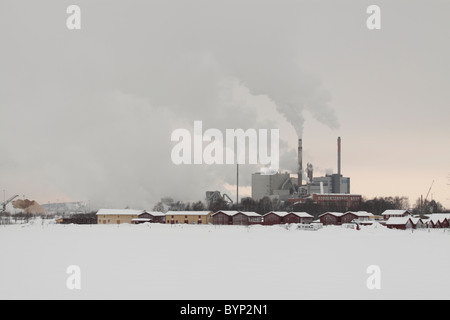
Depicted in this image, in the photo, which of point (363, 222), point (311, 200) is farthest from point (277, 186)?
point (363, 222)

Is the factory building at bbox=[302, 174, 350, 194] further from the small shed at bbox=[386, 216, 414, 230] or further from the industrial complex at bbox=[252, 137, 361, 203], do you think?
the small shed at bbox=[386, 216, 414, 230]

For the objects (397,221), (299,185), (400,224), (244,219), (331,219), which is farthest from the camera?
(299,185)

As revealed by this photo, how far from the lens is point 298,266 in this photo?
2133 centimetres

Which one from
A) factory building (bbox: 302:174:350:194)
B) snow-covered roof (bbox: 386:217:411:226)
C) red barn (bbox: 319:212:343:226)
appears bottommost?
red barn (bbox: 319:212:343:226)

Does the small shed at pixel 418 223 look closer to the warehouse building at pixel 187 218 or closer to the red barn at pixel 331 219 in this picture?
the red barn at pixel 331 219

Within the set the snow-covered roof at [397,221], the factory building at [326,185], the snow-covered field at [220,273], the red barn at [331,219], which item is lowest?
the red barn at [331,219]

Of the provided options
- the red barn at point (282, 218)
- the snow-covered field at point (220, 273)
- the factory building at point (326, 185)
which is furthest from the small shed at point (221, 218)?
the factory building at point (326, 185)

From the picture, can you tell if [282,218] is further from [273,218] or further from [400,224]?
[400,224]

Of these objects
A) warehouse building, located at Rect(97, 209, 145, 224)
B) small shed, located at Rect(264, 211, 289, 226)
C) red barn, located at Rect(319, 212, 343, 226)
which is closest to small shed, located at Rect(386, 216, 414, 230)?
red barn, located at Rect(319, 212, 343, 226)

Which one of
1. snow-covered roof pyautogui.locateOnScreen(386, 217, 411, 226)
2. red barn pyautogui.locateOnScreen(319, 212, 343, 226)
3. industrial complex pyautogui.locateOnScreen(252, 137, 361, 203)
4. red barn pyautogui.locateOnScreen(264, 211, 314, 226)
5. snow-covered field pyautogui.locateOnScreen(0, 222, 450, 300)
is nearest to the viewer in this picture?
snow-covered field pyautogui.locateOnScreen(0, 222, 450, 300)

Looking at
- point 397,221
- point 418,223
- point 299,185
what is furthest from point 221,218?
point 299,185

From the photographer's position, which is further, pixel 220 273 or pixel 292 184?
pixel 292 184
